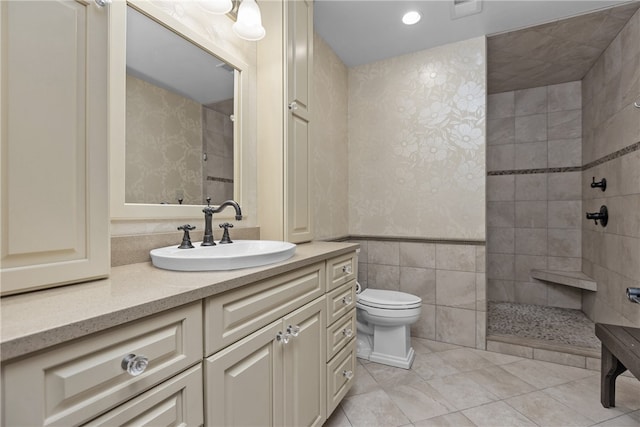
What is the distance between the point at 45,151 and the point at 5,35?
0.25m

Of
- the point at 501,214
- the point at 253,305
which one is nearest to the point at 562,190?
the point at 501,214

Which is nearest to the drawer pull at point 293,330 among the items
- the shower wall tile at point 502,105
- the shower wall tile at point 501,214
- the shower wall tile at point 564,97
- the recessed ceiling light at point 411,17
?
the recessed ceiling light at point 411,17

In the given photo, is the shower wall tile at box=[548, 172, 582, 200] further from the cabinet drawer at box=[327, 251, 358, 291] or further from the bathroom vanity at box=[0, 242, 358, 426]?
the bathroom vanity at box=[0, 242, 358, 426]

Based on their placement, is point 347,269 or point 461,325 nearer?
point 347,269

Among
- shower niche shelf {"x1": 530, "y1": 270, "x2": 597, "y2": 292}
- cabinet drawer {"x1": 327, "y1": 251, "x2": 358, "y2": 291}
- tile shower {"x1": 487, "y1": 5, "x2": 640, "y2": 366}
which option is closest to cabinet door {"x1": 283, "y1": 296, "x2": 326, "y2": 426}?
cabinet drawer {"x1": 327, "y1": 251, "x2": 358, "y2": 291}

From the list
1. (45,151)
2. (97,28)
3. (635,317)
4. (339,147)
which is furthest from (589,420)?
(97,28)

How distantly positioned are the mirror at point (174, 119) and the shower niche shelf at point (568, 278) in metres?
3.15

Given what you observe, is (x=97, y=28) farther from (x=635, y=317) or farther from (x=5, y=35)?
(x=635, y=317)

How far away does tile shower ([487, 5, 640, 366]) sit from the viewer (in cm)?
221

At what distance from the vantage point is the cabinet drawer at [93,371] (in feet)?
1.52

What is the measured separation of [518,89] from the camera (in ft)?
10.6

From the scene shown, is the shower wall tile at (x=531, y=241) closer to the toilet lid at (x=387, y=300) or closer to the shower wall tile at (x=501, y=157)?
the shower wall tile at (x=501, y=157)

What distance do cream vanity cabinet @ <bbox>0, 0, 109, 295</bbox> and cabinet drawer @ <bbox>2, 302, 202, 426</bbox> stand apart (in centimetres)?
31

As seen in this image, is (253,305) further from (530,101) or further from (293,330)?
(530,101)
